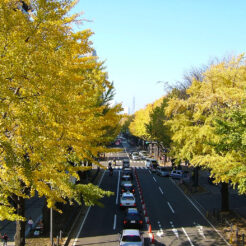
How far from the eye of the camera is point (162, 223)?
72.4 feet

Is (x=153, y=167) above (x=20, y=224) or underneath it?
underneath

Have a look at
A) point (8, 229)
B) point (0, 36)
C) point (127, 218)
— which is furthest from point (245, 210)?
point (0, 36)

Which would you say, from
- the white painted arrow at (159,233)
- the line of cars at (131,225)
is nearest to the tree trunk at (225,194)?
the white painted arrow at (159,233)

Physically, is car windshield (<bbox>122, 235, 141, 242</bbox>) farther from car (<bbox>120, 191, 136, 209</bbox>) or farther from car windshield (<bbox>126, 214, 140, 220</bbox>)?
car (<bbox>120, 191, 136, 209</bbox>)

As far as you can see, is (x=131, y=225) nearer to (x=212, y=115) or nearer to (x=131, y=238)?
(x=131, y=238)

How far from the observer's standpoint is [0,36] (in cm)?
816

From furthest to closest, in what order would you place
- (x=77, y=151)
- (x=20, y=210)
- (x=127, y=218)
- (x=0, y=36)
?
(x=127, y=218) → (x=20, y=210) → (x=77, y=151) → (x=0, y=36)

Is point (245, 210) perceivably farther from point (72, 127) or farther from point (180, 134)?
point (72, 127)

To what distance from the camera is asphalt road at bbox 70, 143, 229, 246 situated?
1862 cm

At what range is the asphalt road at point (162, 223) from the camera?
18.6 meters

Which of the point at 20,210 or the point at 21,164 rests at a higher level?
the point at 21,164

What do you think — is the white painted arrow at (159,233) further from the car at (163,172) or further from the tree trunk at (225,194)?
the car at (163,172)

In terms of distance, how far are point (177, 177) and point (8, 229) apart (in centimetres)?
2680

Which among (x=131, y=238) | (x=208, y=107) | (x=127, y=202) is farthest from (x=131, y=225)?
(x=208, y=107)
